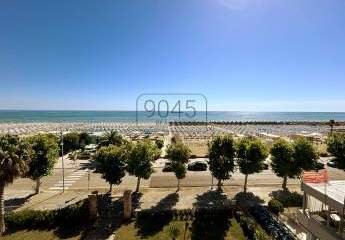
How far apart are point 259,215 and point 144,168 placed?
1292 centimetres

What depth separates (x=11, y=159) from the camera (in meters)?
25.5

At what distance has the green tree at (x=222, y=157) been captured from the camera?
3569cm

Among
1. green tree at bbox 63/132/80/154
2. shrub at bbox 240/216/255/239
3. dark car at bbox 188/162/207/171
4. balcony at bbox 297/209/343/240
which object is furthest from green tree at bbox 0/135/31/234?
green tree at bbox 63/132/80/154

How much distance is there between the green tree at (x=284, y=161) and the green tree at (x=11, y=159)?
86.9ft

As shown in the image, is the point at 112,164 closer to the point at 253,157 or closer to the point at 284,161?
the point at 253,157

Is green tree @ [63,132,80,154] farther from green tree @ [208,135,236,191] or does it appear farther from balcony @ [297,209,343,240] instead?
balcony @ [297,209,343,240]

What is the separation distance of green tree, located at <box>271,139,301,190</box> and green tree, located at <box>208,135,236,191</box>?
4989 mm

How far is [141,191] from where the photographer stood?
37625 millimetres

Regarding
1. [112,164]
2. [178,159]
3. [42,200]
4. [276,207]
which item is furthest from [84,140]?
[276,207]

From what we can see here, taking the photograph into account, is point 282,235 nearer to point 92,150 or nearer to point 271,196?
point 271,196

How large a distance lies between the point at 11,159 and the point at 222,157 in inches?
835

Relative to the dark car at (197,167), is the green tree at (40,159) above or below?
above

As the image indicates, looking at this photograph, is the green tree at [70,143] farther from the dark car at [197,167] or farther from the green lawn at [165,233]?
the green lawn at [165,233]

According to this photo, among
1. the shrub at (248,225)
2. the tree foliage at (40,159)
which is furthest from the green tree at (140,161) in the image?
the shrub at (248,225)
